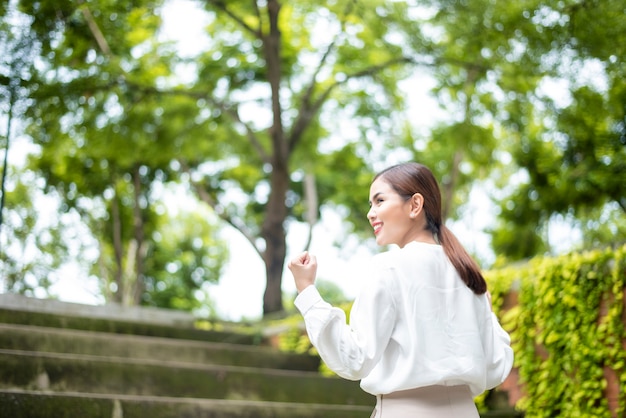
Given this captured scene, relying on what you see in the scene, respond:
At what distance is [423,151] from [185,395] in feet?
25.8

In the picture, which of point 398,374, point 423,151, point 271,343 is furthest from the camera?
point 423,151

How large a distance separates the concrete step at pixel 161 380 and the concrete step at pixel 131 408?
26cm

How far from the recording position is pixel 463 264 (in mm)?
2082

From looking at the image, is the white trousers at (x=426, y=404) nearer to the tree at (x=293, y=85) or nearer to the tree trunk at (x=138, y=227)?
the tree at (x=293, y=85)

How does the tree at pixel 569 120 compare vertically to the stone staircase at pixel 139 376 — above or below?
above

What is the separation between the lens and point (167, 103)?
28.2 feet

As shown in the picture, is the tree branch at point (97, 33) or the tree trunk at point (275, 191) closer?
the tree branch at point (97, 33)

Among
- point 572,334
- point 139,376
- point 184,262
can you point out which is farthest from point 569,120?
point 184,262

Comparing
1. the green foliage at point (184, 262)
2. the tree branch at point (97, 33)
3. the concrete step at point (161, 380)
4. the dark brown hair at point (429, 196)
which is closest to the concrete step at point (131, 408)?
the concrete step at point (161, 380)

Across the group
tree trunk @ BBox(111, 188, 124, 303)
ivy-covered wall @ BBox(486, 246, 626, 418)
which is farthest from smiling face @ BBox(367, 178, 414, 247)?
tree trunk @ BBox(111, 188, 124, 303)

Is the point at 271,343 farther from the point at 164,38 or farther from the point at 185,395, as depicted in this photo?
the point at 164,38

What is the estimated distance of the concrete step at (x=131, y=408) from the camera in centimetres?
333

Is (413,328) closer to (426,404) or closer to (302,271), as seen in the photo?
(426,404)

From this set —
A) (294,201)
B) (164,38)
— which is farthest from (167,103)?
(294,201)
